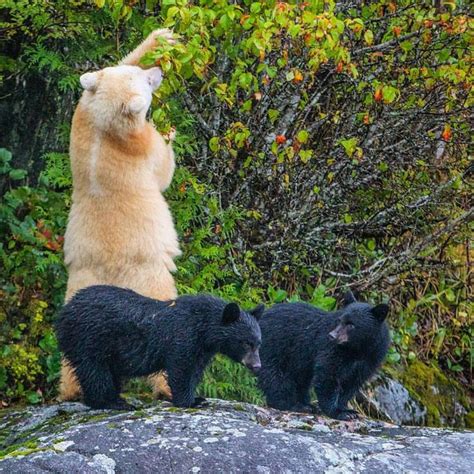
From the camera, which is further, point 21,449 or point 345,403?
point 345,403

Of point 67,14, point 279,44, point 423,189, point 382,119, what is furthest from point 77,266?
point 423,189

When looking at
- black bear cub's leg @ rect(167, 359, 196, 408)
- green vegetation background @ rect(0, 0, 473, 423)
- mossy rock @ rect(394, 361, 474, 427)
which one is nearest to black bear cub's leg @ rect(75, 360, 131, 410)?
black bear cub's leg @ rect(167, 359, 196, 408)

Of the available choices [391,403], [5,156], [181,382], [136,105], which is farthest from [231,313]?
[5,156]

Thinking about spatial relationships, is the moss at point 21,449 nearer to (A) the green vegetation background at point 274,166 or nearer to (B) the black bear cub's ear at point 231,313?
(B) the black bear cub's ear at point 231,313

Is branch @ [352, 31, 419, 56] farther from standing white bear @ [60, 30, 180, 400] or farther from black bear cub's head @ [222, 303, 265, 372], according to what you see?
black bear cub's head @ [222, 303, 265, 372]

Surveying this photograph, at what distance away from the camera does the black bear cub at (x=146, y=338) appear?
230 inches

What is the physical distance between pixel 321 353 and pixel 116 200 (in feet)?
5.70

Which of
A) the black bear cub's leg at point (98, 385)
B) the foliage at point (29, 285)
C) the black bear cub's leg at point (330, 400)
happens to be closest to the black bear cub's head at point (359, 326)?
the black bear cub's leg at point (330, 400)

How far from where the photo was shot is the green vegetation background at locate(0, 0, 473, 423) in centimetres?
830

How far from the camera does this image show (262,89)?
8750mm

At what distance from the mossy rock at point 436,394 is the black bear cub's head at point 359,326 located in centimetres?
350

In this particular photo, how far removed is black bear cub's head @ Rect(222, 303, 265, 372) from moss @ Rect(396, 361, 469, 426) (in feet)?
13.2

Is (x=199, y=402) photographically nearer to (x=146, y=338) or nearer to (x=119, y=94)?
(x=146, y=338)

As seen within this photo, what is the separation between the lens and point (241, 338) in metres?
5.86
